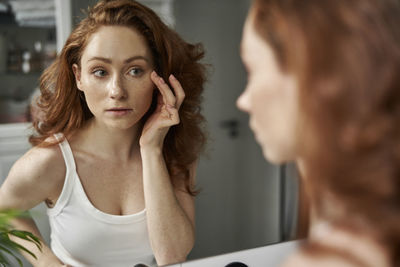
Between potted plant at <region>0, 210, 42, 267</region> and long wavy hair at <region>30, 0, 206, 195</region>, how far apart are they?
5.5 inches

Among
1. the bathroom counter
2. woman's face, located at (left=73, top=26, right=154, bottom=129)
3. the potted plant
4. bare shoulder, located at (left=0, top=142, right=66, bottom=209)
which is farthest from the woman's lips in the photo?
the bathroom counter

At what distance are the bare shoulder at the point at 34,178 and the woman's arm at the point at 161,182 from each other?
0.52ft

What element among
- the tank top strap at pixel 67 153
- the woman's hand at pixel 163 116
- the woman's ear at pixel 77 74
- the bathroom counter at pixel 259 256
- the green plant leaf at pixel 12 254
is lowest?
the bathroom counter at pixel 259 256

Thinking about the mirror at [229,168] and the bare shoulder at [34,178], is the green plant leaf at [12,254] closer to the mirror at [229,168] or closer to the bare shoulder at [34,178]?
the bare shoulder at [34,178]

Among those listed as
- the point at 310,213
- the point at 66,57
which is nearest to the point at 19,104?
the point at 66,57

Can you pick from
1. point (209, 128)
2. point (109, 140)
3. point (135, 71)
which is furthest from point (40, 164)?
point (209, 128)

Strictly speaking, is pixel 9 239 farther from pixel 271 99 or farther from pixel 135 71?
pixel 271 99

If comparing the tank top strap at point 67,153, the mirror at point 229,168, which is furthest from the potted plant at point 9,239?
the mirror at point 229,168

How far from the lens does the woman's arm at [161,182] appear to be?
2.64 feet

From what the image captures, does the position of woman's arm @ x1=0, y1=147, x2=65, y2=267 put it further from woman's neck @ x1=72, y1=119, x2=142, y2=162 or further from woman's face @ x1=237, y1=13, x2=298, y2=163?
woman's face @ x1=237, y1=13, x2=298, y2=163

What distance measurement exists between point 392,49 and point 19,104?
0.60m

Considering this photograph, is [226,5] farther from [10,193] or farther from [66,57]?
[10,193]

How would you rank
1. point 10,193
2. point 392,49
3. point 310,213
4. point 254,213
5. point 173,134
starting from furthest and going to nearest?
point 254,213
point 173,134
point 10,193
point 310,213
point 392,49

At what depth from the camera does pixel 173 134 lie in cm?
84
